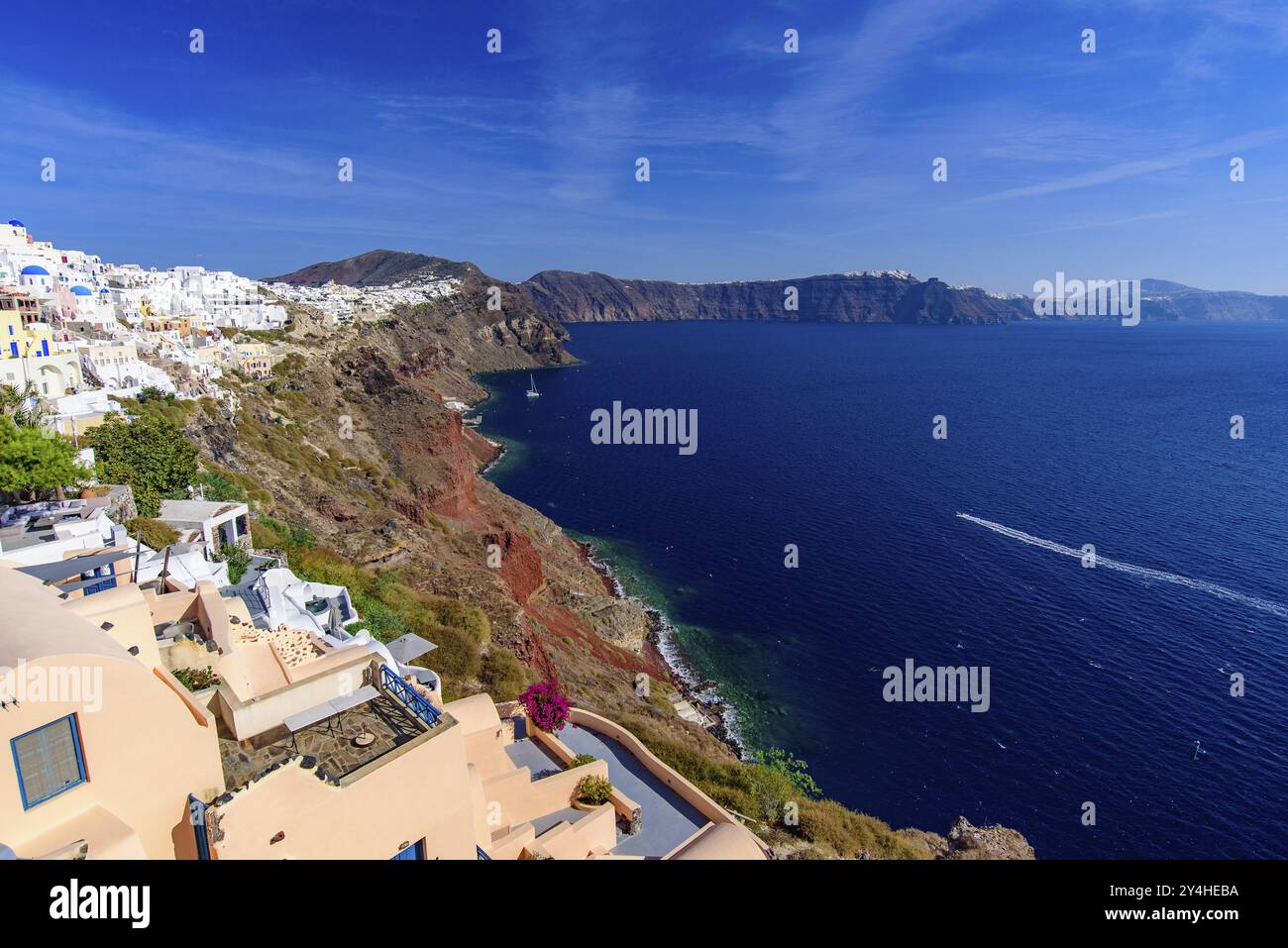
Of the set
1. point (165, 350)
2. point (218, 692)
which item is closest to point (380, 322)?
point (165, 350)

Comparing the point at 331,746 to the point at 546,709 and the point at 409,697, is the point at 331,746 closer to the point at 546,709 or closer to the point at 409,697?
the point at 409,697

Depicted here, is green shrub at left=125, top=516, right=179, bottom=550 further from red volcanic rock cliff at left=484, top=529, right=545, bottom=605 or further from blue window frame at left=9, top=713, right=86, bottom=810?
red volcanic rock cliff at left=484, top=529, right=545, bottom=605

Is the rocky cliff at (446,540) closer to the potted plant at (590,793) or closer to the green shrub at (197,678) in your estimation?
the potted plant at (590,793)

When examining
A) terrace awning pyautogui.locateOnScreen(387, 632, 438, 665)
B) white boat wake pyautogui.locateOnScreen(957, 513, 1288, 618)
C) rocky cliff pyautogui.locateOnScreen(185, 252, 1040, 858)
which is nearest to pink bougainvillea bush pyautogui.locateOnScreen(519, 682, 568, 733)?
terrace awning pyautogui.locateOnScreen(387, 632, 438, 665)

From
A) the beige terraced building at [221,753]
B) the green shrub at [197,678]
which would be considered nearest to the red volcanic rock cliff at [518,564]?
Result: the beige terraced building at [221,753]

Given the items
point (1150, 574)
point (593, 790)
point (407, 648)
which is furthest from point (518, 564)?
point (1150, 574)
